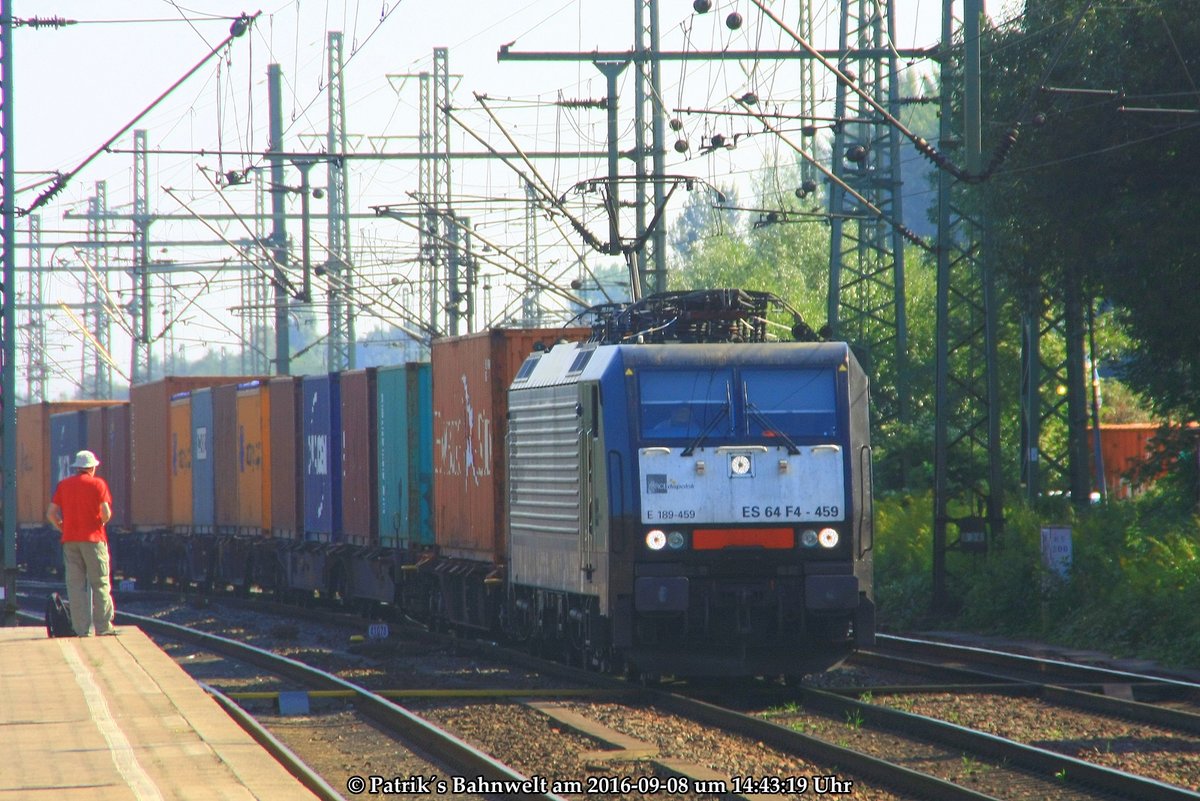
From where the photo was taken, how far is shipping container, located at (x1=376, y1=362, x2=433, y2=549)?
2069cm

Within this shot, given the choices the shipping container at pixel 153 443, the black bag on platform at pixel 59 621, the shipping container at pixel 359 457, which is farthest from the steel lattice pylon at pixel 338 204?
the black bag on platform at pixel 59 621

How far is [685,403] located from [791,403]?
85 centimetres

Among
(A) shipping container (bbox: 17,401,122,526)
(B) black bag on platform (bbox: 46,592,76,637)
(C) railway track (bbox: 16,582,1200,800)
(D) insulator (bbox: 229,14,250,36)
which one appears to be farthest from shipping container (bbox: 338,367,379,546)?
(A) shipping container (bbox: 17,401,122,526)

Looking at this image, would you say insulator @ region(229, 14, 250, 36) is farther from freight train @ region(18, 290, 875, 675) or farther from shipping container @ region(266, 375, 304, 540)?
shipping container @ region(266, 375, 304, 540)

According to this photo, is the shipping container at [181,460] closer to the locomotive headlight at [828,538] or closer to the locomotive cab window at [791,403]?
the locomotive cab window at [791,403]

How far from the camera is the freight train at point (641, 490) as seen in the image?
13227mm

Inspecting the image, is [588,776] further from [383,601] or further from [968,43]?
[383,601]

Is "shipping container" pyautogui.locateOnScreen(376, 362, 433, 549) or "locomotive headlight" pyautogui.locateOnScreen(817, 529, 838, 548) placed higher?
Result: "shipping container" pyautogui.locateOnScreen(376, 362, 433, 549)

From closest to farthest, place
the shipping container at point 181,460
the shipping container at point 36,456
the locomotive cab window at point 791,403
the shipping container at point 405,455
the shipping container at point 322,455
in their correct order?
1. the locomotive cab window at point 791,403
2. the shipping container at point 405,455
3. the shipping container at point 322,455
4. the shipping container at point 181,460
5. the shipping container at point 36,456

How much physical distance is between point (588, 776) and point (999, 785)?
2334mm

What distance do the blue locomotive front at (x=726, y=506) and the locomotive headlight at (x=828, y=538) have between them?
11 mm

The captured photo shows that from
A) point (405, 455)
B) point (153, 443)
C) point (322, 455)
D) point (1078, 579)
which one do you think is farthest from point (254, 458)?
point (1078, 579)

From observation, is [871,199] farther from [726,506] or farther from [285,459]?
[726,506]

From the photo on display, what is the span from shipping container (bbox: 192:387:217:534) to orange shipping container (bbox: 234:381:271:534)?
138 centimetres
